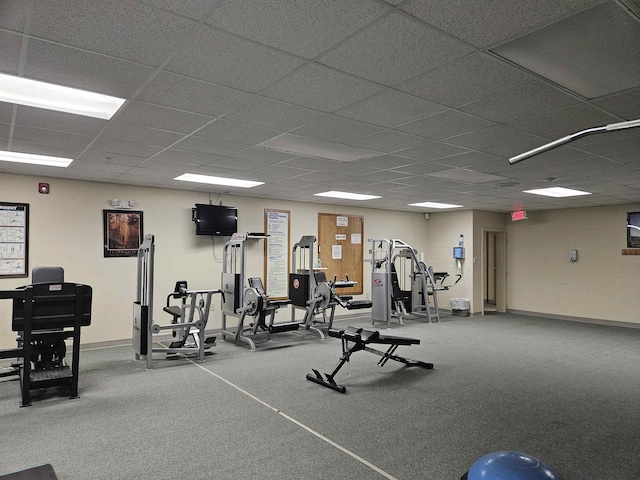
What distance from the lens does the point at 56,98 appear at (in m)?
2.96

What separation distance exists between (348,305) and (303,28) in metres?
5.71

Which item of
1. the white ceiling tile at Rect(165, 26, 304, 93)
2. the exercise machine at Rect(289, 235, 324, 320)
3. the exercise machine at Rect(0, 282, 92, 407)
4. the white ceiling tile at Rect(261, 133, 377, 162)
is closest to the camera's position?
the white ceiling tile at Rect(165, 26, 304, 93)

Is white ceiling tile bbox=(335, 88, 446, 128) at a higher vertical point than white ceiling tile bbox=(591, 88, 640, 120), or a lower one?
higher

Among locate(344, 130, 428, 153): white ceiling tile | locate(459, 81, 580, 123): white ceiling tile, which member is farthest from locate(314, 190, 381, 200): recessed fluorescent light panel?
locate(459, 81, 580, 123): white ceiling tile

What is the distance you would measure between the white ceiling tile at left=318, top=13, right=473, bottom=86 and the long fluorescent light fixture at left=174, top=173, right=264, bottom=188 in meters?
3.77

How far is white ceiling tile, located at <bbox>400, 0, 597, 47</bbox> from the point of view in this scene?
1737 millimetres

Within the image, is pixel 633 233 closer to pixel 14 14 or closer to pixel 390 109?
pixel 390 109

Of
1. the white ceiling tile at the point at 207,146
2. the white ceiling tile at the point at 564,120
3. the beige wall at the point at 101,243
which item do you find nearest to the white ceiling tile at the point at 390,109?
the white ceiling tile at the point at 564,120

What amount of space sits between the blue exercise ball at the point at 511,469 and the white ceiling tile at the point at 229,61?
2.01 m

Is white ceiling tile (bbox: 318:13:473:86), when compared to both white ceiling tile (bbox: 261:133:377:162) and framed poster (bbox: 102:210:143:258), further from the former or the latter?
framed poster (bbox: 102:210:143:258)

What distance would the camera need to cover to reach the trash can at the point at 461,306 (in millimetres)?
9297

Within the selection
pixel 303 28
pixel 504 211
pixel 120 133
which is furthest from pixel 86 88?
pixel 504 211

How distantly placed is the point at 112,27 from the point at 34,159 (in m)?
3.56

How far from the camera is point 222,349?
595 cm
